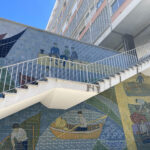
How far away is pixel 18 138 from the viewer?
5.71m

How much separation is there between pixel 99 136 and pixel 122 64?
5151mm

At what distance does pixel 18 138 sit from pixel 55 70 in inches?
140

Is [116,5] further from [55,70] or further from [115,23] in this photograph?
[55,70]

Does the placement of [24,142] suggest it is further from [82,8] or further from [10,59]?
[82,8]

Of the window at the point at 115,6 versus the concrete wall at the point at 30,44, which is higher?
the window at the point at 115,6

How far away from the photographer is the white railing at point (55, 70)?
20.2ft

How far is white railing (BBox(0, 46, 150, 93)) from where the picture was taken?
6.16 m

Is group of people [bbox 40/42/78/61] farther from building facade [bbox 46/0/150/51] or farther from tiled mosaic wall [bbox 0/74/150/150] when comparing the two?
building facade [bbox 46/0/150/51]

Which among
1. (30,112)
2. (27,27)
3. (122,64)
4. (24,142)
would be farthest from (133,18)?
(24,142)

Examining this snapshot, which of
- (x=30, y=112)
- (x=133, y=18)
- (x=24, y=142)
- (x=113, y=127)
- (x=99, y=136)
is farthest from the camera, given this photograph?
(x=133, y=18)

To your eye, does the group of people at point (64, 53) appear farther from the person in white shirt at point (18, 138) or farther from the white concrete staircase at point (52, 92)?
the person in white shirt at point (18, 138)

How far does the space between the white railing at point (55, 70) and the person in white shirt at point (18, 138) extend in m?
1.59

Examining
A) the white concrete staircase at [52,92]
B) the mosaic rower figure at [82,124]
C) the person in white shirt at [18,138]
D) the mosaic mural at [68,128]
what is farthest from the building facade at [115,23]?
the person in white shirt at [18,138]

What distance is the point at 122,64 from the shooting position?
10.0 m
